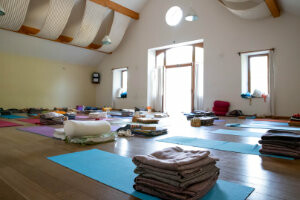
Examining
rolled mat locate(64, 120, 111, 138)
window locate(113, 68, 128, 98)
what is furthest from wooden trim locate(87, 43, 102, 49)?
rolled mat locate(64, 120, 111, 138)

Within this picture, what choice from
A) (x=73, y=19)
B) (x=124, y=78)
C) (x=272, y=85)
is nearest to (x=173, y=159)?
(x=272, y=85)

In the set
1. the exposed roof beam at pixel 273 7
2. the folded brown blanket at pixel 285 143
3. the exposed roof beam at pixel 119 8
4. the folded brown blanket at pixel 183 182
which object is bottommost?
the folded brown blanket at pixel 183 182

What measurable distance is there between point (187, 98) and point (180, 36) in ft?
8.55

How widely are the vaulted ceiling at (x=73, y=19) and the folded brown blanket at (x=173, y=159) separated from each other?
8.05m

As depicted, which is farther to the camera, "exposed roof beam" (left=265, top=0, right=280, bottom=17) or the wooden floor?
"exposed roof beam" (left=265, top=0, right=280, bottom=17)

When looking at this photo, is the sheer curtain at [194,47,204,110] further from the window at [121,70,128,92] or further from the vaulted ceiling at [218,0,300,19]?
the window at [121,70,128,92]

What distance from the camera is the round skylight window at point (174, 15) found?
9.09 meters

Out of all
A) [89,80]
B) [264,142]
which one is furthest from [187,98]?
[264,142]

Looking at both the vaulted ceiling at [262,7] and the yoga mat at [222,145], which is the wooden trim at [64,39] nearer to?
the vaulted ceiling at [262,7]

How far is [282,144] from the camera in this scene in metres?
2.30

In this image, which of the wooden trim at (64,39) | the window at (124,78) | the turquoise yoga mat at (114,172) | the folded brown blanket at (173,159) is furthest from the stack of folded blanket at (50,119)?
the window at (124,78)

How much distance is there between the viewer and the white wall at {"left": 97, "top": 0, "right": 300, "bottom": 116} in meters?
6.59

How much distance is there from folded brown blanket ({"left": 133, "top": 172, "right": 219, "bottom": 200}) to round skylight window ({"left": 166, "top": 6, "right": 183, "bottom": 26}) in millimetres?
8653

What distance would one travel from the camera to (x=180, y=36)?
8945 millimetres
